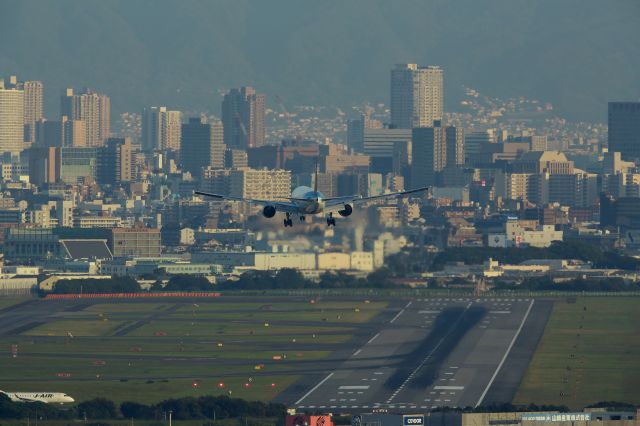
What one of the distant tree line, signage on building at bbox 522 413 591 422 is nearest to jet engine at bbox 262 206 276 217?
signage on building at bbox 522 413 591 422

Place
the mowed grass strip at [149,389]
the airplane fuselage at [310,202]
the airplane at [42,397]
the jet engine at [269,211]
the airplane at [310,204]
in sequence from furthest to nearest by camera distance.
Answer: the mowed grass strip at [149,389] < the airplane at [42,397] < the jet engine at [269,211] < the airplane at [310,204] < the airplane fuselage at [310,202]

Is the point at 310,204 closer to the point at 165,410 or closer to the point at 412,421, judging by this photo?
the point at 412,421

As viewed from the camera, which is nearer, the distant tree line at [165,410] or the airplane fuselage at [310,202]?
the airplane fuselage at [310,202]

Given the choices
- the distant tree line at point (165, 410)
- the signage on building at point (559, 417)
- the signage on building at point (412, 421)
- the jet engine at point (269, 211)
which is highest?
the jet engine at point (269, 211)

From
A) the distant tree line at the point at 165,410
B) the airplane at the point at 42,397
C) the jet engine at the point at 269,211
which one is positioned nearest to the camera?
the jet engine at the point at 269,211

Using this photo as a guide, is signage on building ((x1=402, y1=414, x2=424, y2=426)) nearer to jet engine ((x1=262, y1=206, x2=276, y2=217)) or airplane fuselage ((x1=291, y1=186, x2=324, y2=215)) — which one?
airplane fuselage ((x1=291, y1=186, x2=324, y2=215))

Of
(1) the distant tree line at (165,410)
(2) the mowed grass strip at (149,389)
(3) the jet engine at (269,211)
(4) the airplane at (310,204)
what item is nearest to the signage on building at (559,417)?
(4) the airplane at (310,204)

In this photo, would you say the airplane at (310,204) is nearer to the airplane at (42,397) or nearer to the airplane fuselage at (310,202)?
the airplane fuselage at (310,202)

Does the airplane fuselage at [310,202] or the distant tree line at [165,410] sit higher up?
the airplane fuselage at [310,202]

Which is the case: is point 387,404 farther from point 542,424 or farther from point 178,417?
point 542,424
